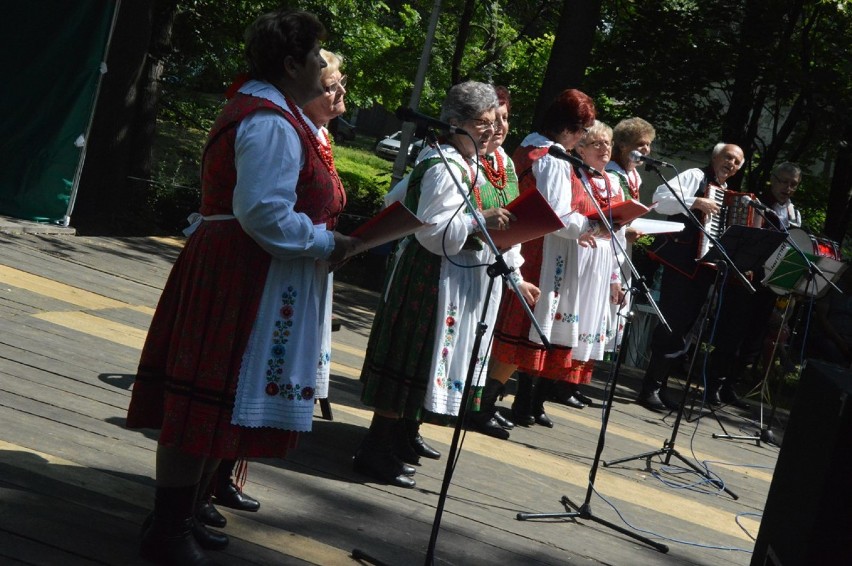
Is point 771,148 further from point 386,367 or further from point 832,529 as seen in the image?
point 832,529

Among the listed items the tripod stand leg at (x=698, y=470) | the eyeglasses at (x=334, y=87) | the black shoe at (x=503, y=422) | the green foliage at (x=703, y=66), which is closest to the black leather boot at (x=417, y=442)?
the black shoe at (x=503, y=422)

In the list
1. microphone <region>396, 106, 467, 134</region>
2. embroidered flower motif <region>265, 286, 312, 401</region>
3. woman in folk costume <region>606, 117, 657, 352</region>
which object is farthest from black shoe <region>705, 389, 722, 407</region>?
embroidered flower motif <region>265, 286, 312, 401</region>

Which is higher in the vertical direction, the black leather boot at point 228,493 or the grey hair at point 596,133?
the grey hair at point 596,133

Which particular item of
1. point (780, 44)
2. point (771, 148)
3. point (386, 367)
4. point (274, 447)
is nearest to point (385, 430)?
point (386, 367)

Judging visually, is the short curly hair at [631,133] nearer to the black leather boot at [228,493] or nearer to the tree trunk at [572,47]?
the tree trunk at [572,47]

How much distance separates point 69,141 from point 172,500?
287 inches

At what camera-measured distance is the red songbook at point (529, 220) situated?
412 centimetres

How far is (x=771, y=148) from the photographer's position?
14711 mm

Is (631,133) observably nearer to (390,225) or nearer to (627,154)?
(627,154)

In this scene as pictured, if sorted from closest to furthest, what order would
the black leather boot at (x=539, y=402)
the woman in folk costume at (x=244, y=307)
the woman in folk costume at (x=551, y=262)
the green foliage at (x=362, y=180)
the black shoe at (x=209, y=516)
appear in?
the woman in folk costume at (x=244, y=307) < the black shoe at (x=209, y=516) < the woman in folk costume at (x=551, y=262) < the black leather boot at (x=539, y=402) < the green foliage at (x=362, y=180)

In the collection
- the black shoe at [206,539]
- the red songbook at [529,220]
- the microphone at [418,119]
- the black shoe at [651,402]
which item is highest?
the microphone at [418,119]

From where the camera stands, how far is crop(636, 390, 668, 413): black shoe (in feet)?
28.0

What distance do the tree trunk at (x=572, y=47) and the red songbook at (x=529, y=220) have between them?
635 centimetres

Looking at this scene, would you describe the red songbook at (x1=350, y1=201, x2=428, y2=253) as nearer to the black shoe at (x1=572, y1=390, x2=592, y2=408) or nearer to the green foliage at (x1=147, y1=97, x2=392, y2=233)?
the black shoe at (x1=572, y1=390, x2=592, y2=408)
